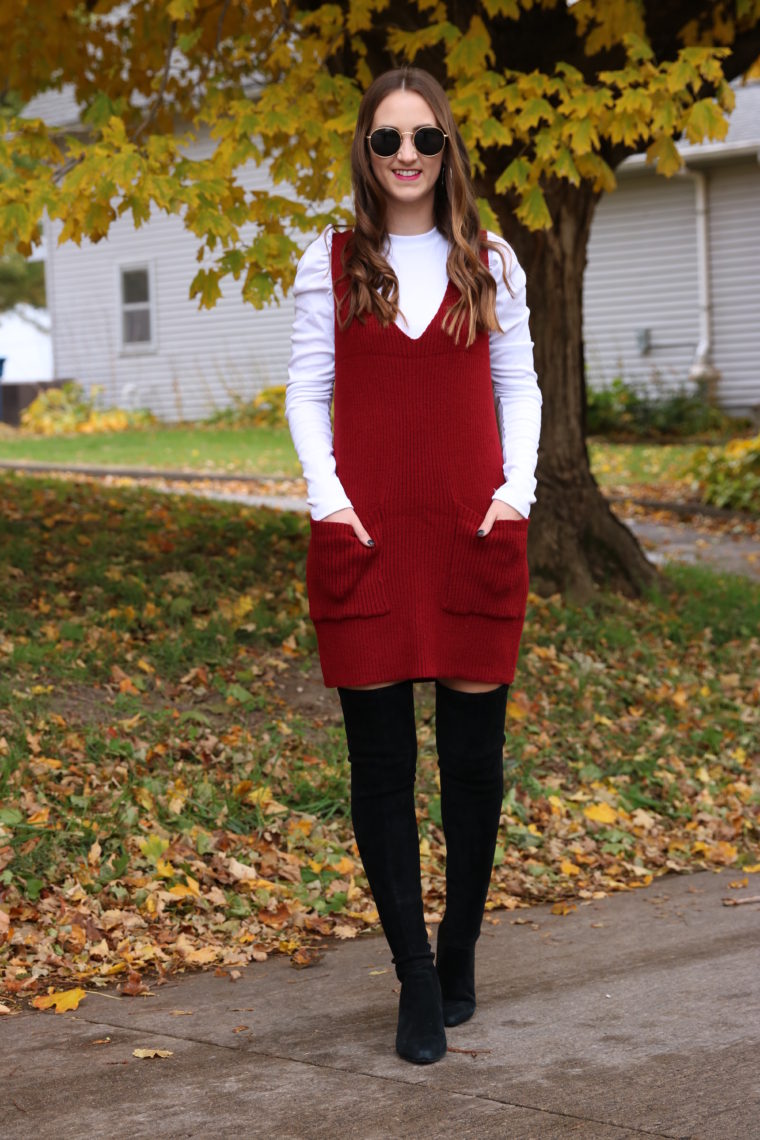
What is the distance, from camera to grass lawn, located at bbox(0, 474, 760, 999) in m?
4.54

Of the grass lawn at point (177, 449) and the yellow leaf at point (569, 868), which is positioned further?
the grass lawn at point (177, 449)

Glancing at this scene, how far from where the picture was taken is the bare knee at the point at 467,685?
331 centimetres

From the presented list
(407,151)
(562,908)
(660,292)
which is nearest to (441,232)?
(407,151)

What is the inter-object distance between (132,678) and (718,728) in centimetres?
266

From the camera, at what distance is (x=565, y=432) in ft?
27.9

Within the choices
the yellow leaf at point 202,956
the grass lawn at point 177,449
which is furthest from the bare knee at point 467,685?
the grass lawn at point 177,449

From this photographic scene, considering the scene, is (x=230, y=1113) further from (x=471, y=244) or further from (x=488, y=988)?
(x=471, y=244)

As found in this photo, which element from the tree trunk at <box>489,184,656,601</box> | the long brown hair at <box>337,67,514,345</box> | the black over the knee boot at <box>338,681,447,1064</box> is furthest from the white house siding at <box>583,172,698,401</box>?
the black over the knee boot at <box>338,681,447,1064</box>

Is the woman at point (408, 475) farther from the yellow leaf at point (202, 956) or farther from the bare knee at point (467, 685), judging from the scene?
the yellow leaf at point (202, 956)

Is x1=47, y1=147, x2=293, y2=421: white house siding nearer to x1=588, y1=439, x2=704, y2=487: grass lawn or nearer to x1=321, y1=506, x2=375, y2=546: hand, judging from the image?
x1=588, y1=439, x2=704, y2=487: grass lawn

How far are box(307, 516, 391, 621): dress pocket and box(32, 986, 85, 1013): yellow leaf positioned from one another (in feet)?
4.13

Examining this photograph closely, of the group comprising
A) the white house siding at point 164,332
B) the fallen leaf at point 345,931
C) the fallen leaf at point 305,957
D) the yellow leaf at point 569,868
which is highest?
the white house siding at point 164,332

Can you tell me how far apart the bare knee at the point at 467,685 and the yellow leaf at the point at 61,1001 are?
4.18ft

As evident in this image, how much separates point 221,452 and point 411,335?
643 inches
